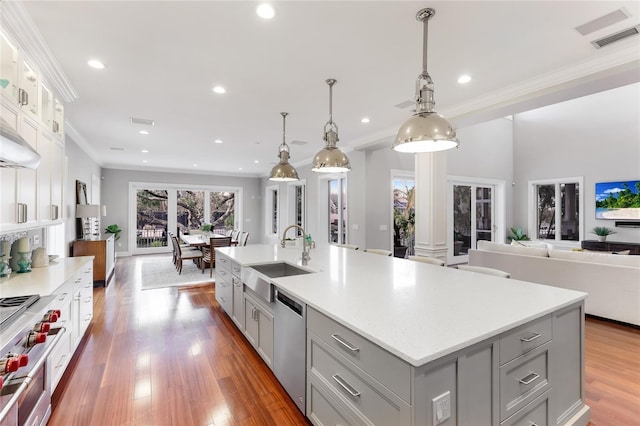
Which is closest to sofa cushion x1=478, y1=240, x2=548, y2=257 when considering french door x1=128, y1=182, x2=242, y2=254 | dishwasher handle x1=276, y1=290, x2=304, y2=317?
dishwasher handle x1=276, y1=290, x2=304, y2=317

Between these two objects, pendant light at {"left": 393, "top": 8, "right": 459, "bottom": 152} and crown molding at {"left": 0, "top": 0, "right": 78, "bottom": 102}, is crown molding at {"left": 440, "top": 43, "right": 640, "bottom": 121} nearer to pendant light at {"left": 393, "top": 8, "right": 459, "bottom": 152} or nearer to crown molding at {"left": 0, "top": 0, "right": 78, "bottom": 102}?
pendant light at {"left": 393, "top": 8, "right": 459, "bottom": 152}

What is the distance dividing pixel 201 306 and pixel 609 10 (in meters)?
5.13

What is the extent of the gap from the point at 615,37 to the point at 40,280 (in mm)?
5023

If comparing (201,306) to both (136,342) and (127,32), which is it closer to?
(136,342)

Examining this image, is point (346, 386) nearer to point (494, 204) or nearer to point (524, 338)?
point (524, 338)

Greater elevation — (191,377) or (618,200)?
(618,200)

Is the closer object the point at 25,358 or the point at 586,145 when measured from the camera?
the point at 25,358

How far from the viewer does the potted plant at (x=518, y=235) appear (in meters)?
7.85

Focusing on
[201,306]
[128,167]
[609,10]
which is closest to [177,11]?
[609,10]

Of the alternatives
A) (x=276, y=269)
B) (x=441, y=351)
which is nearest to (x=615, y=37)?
(x=441, y=351)

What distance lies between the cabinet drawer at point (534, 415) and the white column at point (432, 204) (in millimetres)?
3097

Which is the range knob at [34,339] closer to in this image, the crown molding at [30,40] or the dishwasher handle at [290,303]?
the dishwasher handle at [290,303]

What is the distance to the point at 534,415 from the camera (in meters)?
1.56

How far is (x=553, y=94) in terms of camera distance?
3.11 m
